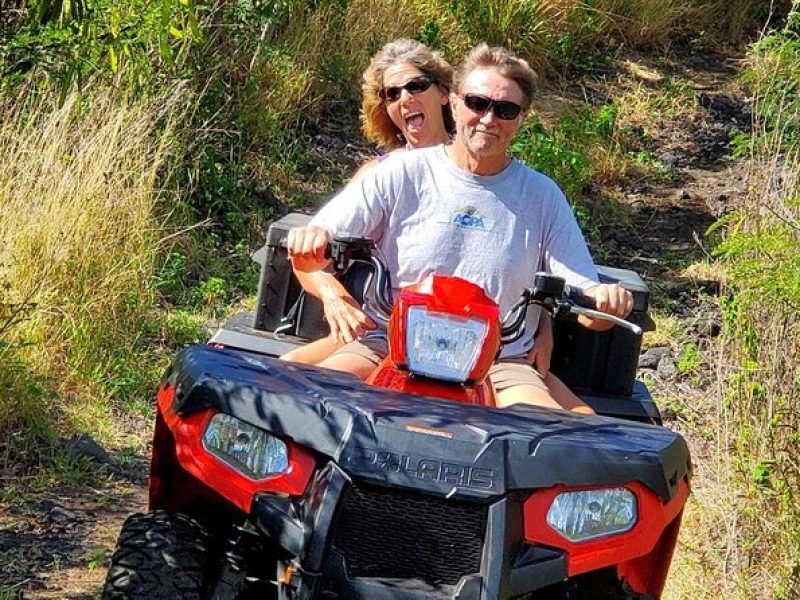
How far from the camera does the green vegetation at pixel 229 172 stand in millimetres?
4164

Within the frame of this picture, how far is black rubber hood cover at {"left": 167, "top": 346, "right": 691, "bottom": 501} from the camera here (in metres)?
2.84

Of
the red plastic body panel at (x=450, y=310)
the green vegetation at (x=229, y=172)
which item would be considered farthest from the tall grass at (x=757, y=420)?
the red plastic body panel at (x=450, y=310)

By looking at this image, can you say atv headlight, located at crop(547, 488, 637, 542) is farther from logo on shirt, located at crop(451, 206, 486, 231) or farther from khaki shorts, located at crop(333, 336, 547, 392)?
logo on shirt, located at crop(451, 206, 486, 231)

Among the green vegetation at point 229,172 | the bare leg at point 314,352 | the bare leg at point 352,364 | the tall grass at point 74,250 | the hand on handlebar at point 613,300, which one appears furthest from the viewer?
the tall grass at point 74,250

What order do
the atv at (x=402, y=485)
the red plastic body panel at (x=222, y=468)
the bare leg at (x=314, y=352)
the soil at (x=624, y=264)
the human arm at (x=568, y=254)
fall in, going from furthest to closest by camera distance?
1. the soil at (x=624, y=264)
2. the human arm at (x=568, y=254)
3. the bare leg at (x=314, y=352)
4. the red plastic body panel at (x=222, y=468)
5. the atv at (x=402, y=485)

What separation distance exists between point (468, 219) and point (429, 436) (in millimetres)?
1195

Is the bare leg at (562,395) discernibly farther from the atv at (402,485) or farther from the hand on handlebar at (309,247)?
the hand on handlebar at (309,247)

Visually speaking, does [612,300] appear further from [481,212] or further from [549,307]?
[481,212]

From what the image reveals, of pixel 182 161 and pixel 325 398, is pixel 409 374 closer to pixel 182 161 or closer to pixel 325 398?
pixel 325 398

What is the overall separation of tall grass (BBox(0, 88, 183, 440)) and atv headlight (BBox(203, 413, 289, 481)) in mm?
2134

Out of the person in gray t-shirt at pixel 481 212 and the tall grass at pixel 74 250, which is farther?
the tall grass at pixel 74 250

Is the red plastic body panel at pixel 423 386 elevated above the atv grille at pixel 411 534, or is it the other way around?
the red plastic body panel at pixel 423 386

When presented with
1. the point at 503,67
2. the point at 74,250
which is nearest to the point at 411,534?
the point at 503,67

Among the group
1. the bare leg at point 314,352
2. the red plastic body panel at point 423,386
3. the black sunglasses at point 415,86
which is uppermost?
the black sunglasses at point 415,86
